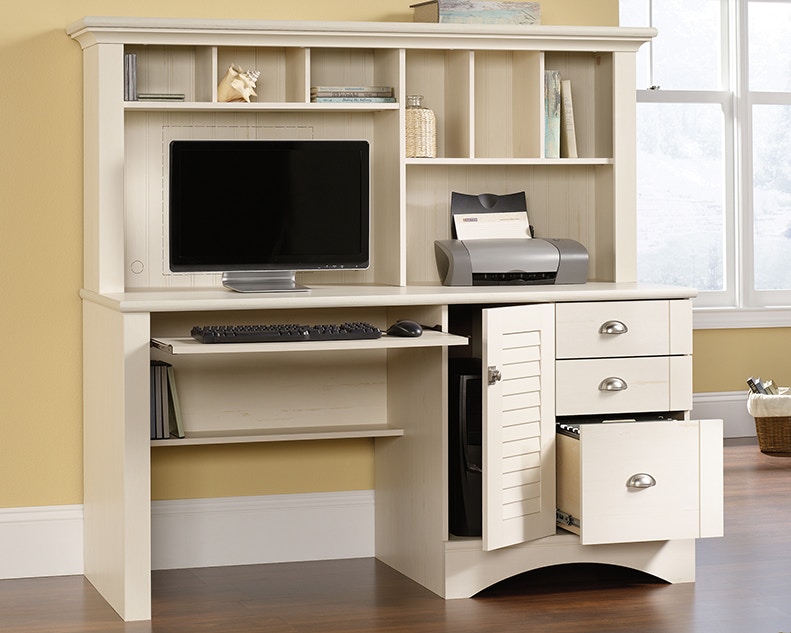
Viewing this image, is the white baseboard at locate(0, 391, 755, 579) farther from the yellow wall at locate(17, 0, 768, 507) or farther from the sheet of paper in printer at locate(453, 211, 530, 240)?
the sheet of paper in printer at locate(453, 211, 530, 240)

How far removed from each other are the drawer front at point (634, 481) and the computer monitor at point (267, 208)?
83 centimetres

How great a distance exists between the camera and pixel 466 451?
10.8 feet

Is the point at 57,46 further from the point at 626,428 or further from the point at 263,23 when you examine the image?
the point at 626,428

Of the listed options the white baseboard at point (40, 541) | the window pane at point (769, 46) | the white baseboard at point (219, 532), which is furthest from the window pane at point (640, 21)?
the white baseboard at point (40, 541)

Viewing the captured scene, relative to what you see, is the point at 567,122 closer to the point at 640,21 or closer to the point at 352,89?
the point at 352,89

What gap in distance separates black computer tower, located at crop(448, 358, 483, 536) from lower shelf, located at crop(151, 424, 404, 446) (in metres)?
0.27

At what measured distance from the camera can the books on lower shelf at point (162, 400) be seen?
3295mm

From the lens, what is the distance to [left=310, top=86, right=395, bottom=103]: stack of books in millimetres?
3496

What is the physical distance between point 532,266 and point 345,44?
2.63ft

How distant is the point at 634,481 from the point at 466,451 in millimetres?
437

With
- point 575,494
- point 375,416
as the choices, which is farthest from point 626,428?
point 375,416

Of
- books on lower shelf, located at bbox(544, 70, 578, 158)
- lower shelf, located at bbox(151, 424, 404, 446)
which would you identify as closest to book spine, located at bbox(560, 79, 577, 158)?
books on lower shelf, located at bbox(544, 70, 578, 158)

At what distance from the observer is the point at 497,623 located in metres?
3.02

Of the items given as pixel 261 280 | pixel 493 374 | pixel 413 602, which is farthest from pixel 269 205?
pixel 413 602
